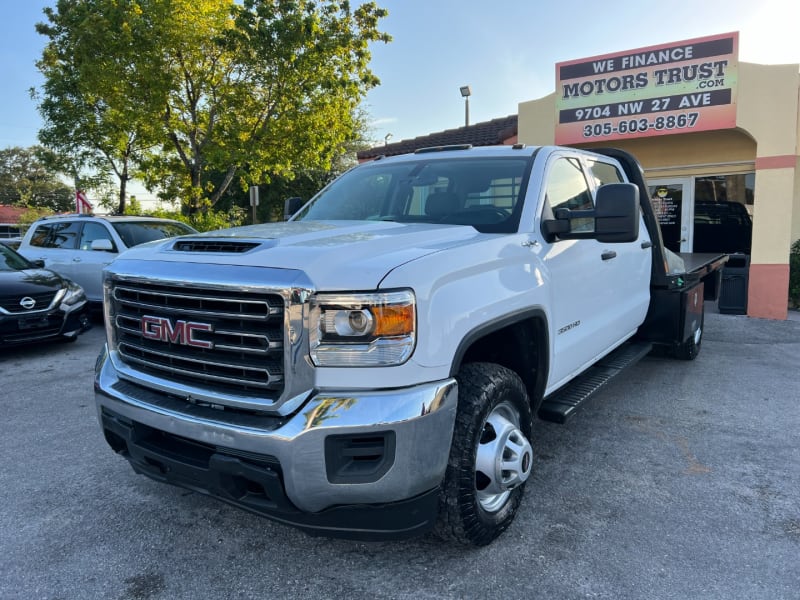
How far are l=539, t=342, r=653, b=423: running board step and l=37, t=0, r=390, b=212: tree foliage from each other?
1051 cm

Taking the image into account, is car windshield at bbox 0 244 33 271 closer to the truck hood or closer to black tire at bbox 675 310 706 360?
the truck hood

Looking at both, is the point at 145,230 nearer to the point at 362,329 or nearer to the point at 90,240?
the point at 90,240

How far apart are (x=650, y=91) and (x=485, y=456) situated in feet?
29.5

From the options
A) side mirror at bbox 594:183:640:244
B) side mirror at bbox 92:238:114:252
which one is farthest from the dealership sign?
side mirror at bbox 92:238:114:252

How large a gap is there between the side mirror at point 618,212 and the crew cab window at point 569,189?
441mm

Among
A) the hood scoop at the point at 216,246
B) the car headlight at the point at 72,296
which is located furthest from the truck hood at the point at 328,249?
the car headlight at the point at 72,296

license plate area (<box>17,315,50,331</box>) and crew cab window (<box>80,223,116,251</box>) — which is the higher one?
crew cab window (<box>80,223,116,251</box>)

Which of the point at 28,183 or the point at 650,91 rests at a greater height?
the point at 28,183

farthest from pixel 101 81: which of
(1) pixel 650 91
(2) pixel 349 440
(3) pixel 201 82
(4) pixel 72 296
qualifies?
(2) pixel 349 440

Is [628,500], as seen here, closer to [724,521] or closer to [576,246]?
[724,521]

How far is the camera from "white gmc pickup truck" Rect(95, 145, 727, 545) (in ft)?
7.17

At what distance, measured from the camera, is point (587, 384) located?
12.7ft

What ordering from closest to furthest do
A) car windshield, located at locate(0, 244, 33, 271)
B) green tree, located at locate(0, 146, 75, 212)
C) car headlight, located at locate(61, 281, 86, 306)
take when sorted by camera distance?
car headlight, located at locate(61, 281, 86, 306) < car windshield, located at locate(0, 244, 33, 271) < green tree, located at locate(0, 146, 75, 212)

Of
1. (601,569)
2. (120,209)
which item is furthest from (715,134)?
(120,209)
